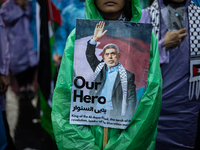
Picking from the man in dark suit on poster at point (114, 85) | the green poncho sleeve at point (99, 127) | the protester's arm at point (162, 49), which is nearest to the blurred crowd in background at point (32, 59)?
the green poncho sleeve at point (99, 127)

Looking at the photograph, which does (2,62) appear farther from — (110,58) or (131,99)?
(131,99)

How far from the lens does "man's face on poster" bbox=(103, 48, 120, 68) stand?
1.83 metres

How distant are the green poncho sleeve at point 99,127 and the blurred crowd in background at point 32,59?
2.99 ft

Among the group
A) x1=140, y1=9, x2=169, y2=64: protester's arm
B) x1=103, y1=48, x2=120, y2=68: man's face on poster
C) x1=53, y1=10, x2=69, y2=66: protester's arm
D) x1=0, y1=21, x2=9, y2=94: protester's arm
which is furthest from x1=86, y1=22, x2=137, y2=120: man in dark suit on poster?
x1=53, y1=10, x2=69, y2=66: protester's arm

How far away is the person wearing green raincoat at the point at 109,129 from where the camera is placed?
1.79 m

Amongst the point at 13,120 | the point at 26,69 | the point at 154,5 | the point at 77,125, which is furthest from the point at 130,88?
the point at 26,69

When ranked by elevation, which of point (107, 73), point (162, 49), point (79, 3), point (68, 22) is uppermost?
point (79, 3)

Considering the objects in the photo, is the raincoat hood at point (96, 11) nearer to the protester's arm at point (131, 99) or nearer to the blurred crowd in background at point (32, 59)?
the protester's arm at point (131, 99)

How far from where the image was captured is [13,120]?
4934 mm

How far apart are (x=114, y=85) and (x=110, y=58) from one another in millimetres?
177

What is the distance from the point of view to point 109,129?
187 cm

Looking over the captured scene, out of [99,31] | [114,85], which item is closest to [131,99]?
[114,85]

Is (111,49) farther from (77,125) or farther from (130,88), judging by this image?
(77,125)

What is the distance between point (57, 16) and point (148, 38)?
265 cm
